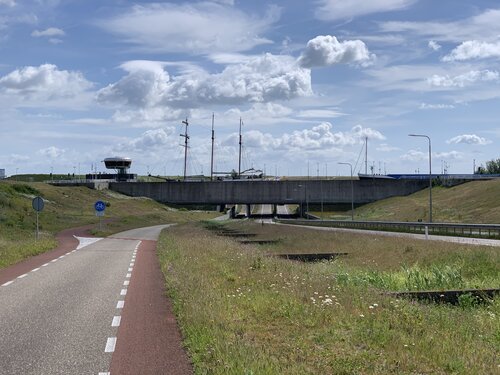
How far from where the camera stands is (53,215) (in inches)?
2741

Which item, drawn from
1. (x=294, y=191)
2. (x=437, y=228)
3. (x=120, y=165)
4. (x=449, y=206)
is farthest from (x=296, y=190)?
(x=437, y=228)

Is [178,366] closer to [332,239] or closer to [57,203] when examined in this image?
[332,239]

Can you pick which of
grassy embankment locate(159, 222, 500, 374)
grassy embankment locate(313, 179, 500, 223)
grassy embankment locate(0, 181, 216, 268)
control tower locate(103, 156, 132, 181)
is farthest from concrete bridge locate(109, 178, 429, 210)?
grassy embankment locate(159, 222, 500, 374)

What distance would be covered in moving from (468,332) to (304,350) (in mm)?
3498

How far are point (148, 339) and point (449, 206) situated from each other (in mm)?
94471

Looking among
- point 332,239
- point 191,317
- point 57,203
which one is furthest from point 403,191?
point 191,317

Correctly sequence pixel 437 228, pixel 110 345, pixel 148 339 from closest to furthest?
pixel 110 345, pixel 148 339, pixel 437 228

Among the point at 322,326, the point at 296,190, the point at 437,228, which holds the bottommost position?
the point at 437,228

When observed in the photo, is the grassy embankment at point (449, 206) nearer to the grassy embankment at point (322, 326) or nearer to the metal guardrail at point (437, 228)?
the metal guardrail at point (437, 228)

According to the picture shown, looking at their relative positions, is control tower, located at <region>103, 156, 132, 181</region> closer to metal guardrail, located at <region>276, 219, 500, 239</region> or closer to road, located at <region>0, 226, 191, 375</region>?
metal guardrail, located at <region>276, 219, 500, 239</region>

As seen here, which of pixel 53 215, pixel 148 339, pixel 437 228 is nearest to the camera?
pixel 148 339

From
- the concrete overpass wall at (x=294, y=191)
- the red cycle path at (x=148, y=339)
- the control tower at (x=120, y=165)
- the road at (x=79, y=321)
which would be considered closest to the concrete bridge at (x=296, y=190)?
the concrete overpass wall at (x=294, y=191)

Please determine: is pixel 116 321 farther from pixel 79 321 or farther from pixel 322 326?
pixel 322 326

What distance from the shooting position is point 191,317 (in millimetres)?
10180
